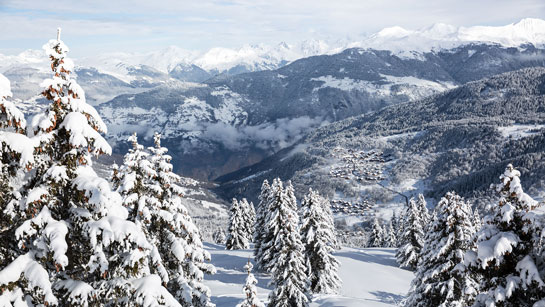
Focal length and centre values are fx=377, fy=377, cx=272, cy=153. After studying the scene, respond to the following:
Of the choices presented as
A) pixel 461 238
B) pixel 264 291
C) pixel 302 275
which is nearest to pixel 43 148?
pixel 461 238

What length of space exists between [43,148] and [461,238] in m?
20.5

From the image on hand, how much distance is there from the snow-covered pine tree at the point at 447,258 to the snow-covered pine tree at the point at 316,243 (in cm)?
1517

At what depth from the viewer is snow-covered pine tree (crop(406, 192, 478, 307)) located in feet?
67.0

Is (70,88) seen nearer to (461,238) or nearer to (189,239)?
(189,239)

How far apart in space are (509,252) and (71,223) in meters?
12.4

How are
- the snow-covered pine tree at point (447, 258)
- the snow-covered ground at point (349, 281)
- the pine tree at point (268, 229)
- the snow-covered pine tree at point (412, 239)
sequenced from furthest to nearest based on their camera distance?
the snow-covered pine tree at point (412, 239) → the pine tree at point (268, 229) → the snow-covered ground at point (349, 281) → the snow-covered pine tree at point (447, 258)

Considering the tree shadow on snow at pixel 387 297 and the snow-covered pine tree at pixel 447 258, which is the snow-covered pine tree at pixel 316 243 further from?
the snow-covered pine tree at pixel 447 258

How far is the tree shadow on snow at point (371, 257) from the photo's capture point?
65938 millimetres

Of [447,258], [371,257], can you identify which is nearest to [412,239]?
[371,257]

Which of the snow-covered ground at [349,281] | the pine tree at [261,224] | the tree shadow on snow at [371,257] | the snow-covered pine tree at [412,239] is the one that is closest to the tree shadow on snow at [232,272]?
the snow-covered ground at [349,281]

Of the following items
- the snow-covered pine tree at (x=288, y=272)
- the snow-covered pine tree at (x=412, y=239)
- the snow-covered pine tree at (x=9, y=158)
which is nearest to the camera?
the snow-covered pine tree at (x=9, y=158)

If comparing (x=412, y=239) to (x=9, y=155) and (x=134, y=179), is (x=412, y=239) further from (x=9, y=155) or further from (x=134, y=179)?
(x=9, y=155)

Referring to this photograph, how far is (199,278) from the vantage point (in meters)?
18.2

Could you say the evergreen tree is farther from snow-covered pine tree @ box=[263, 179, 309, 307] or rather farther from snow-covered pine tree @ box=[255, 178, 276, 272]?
snow-covered pine tree @ box=[255, 178, 276, 272]
